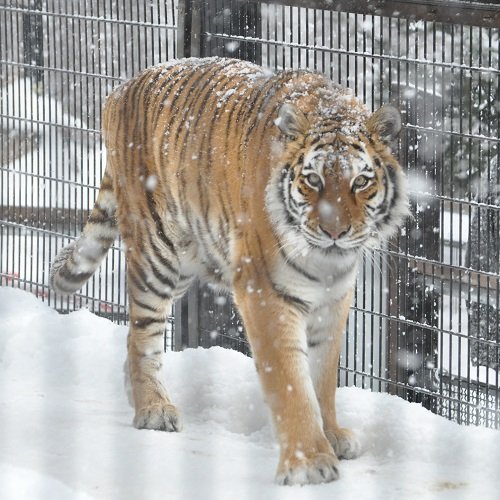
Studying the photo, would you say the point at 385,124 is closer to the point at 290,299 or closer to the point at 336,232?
the point at 336,232

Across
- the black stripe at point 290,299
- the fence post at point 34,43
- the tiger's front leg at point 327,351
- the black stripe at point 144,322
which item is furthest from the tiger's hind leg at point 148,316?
the fence post at point 34,43

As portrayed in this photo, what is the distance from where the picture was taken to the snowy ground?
3533mm

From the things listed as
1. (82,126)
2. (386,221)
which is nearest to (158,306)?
(386,221)

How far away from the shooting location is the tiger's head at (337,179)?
369 cm

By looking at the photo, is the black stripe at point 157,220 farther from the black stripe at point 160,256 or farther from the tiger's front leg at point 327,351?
the tiger's front leg at point 327,351

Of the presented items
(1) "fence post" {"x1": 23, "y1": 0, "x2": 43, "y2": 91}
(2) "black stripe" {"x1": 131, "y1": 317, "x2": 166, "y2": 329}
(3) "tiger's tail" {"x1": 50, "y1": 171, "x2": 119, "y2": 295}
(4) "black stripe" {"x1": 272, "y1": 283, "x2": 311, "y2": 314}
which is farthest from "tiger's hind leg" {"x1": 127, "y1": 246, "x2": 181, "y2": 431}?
(1) "fence post" {"x1": 23, "y1": 0, "x2": 43, "y2": 91}

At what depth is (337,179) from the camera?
3693 mm

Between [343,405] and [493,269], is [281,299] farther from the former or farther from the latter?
[493,269]

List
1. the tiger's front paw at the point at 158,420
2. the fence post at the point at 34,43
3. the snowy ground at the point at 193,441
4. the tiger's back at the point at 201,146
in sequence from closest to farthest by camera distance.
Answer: the snowy ground at the point at 193,441 → the tiger's back at the point at 201,146 → the tiger's front paw at the point at 158,420 → the fence post at the point at 34,43

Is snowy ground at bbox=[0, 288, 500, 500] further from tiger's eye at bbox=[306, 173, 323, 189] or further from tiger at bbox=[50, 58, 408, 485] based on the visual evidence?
tiger's eye at bbox=[306, 173, 323, 189]

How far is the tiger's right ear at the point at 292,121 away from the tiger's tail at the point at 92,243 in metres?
1.24

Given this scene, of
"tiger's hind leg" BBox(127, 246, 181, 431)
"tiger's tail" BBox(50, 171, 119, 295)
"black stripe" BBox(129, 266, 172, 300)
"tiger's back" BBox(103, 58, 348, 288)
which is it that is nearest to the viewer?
"tiger's back" BBox(103, 58, 348, 288)

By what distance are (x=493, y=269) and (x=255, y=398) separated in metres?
1.04

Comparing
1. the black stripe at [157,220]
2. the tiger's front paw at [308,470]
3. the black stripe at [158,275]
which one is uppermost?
the black stripe at [157,220]
